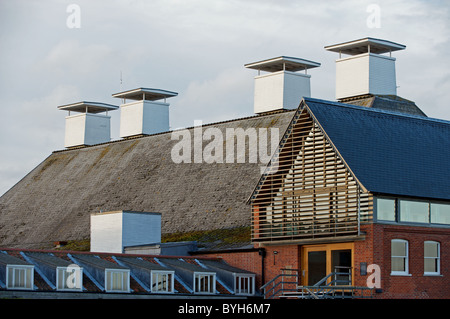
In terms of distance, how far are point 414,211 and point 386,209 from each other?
157 centimetres

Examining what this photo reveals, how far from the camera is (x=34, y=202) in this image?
217ft

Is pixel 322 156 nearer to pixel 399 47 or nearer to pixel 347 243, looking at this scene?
pixel 347 243

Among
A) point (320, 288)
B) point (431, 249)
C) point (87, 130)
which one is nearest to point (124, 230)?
point (320, 288)

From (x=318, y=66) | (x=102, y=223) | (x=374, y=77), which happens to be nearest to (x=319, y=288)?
(x=102, y=223)

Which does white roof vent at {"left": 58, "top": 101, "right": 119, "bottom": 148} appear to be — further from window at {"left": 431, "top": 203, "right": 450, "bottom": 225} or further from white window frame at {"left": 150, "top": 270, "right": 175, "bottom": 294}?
window at {"left": 431, "top": 203, "right": 450, "bottom": 225}

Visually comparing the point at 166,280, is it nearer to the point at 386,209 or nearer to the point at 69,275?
the point at 69,275

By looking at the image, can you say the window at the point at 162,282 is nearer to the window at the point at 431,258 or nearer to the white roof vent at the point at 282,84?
the window at the point at 431,258

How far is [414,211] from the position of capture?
41250 millimetres

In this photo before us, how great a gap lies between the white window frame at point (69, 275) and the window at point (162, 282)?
327 cm

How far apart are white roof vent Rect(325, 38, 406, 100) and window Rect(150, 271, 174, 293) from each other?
21.6 metres

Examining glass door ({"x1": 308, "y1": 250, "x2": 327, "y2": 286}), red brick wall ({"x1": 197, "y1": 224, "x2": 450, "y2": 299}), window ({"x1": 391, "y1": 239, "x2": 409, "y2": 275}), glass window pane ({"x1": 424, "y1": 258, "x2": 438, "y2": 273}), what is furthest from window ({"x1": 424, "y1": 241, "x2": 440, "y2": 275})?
glass door ({"x1": 308, "y1": 250, "x2": 327, "y2": 286})

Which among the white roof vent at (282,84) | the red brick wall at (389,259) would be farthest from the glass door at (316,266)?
the white roof vent at (282,84)

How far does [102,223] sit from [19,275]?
13516 millimetres

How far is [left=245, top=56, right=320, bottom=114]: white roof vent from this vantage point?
60875 millimetres
